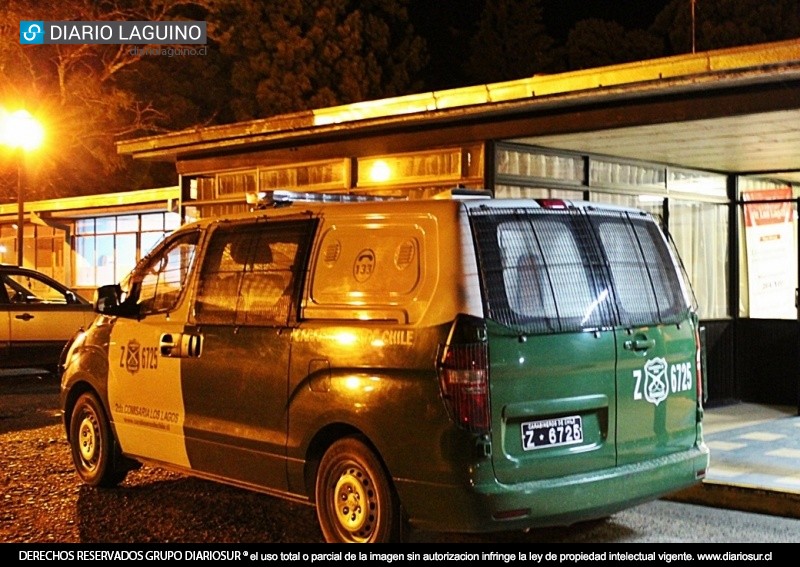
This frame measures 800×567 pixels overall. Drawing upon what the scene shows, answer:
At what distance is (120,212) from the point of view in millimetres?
24234

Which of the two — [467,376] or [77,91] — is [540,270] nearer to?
[467,376]

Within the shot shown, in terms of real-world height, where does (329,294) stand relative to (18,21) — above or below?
below

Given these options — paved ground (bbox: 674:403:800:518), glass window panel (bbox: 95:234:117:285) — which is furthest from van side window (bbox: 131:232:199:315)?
glass window panel (bbox: 95:234:117:285)

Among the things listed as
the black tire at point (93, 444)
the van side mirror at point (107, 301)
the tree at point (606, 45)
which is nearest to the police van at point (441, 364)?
the van side mirror at point (107, 301)

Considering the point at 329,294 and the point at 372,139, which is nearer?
the point at 329,294

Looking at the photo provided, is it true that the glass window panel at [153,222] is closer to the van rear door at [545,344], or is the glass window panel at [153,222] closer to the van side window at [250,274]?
the van side window at [250,274]

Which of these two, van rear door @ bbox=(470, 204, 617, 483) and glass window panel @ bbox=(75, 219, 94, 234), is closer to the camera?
van rear door @ bbox=(470, 204, 617, 483)

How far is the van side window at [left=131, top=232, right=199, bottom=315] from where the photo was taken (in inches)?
301

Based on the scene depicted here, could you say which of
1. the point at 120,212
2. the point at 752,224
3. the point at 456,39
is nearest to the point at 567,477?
the point at 752,224

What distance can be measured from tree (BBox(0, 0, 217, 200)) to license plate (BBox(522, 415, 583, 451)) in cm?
2478

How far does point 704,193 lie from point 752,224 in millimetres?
756

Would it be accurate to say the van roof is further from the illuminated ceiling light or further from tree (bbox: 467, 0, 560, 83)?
tree (bbox: 467, 0, 560, 83)
